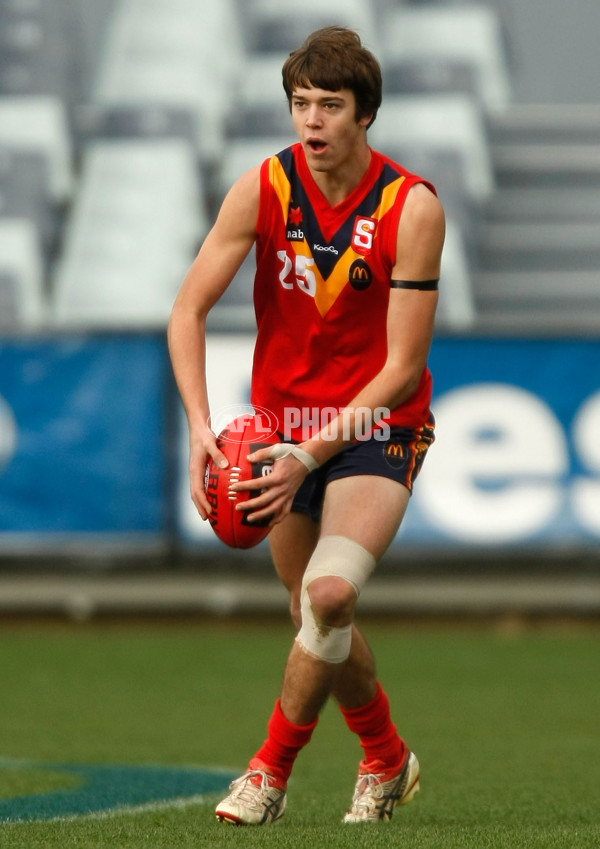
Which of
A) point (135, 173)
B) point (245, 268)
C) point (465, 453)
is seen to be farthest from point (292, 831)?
point (135, 173)

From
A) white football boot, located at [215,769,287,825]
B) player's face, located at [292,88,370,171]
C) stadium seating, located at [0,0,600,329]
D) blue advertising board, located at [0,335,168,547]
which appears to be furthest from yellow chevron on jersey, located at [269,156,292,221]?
stadium seating, located at [0,0,600,329]

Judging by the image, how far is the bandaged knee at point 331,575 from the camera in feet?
13.6

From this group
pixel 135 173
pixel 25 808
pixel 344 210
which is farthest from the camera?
pixel 135 173

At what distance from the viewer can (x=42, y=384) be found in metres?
10.2

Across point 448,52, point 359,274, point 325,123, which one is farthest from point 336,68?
point 448,52

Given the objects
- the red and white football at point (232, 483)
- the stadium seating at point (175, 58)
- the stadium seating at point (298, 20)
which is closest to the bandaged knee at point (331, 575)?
the red and white football at point (232, 483)

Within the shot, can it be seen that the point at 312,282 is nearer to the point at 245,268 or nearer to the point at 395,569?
the point at 395,569

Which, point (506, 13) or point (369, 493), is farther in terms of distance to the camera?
point (506, 13)

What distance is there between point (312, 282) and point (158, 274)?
10248 mm

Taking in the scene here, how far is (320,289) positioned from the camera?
4375 millimetres

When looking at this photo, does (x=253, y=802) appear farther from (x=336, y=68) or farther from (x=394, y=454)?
(x=336, y=68)

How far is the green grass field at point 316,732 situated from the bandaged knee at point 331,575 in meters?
0.50

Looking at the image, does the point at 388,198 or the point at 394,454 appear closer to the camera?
the point at 388,198

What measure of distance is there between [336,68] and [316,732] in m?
3.75
